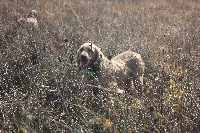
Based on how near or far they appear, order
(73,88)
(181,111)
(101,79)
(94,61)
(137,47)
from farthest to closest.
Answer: (137,47), (94,61), (101,79), (73,88), (181,111)

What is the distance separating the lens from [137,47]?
6.54 m

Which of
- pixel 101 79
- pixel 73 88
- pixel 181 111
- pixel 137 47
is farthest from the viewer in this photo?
pixel 137 47

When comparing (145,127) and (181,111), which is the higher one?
(181,111)

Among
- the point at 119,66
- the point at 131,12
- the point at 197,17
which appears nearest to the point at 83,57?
the point at 119,66

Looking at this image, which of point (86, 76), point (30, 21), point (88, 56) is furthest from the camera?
point (30, 21)

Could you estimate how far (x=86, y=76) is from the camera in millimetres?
4484

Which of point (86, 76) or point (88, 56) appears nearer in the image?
point (86, 76)

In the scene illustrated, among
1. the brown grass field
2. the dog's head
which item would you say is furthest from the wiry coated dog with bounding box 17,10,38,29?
the dog's head

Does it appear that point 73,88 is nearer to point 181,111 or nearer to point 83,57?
point 83,57

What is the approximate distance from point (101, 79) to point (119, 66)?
64 centimetres

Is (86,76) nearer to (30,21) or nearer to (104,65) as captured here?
(104,65)

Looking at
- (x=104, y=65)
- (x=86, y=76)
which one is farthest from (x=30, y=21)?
(x=86, y=76)

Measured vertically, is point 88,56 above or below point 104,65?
above

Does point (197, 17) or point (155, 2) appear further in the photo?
point (155, 2)
